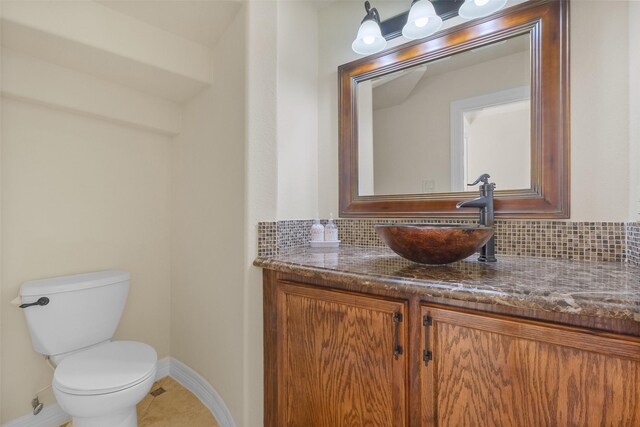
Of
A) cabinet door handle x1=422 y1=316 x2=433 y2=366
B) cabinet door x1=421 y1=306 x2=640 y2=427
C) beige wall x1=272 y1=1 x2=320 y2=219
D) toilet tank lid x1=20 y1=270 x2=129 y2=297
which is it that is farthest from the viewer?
beige wall x1=272 y1=1 x2=320 y2=219

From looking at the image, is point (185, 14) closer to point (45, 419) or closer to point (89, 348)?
point (89, 348)

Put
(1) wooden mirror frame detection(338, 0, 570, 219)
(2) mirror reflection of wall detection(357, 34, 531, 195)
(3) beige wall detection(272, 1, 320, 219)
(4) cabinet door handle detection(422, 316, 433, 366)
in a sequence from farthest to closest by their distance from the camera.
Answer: (3) beige wall detection(272, 1, 320, 219) < (2) mirror reflection of wall detection(357, 34, 531, 195) < (1) wooden mirror frame detection(338, 0, 570, 219) < (4) cabinet door handle detection(422, 316, 433, 366)

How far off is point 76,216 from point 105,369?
33.9 inches

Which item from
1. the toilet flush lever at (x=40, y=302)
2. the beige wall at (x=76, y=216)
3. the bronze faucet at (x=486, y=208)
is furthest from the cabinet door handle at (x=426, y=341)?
the beige wall at (x=76, y=216)

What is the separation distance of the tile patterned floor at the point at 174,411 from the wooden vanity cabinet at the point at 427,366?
534 mm

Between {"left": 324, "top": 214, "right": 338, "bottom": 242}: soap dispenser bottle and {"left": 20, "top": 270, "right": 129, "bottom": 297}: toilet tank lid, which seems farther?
{"left": 324, "top": 214, "right": 338, "bottom": 242}: soap dispenser bottle

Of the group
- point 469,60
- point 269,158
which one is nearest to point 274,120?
point 269,158

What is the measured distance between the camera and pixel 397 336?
0.85m

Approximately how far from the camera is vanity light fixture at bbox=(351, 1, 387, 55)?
1.39 meters

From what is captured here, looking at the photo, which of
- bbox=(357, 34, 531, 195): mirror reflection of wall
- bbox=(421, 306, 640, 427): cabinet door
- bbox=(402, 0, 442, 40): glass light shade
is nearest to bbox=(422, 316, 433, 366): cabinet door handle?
bbox=(421, 306, 640, 427): cabinet door

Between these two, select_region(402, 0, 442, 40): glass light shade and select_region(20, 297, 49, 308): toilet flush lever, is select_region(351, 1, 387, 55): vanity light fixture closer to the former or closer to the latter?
select_region(402, 0, 442, 40): glass light shade

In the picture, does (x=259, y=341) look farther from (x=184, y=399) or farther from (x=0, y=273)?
(x=0, y=273)

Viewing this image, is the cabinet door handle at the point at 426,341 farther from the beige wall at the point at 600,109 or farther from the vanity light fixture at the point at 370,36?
the vanity light fixture at the point at 370,36

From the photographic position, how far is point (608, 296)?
2.04 feet
